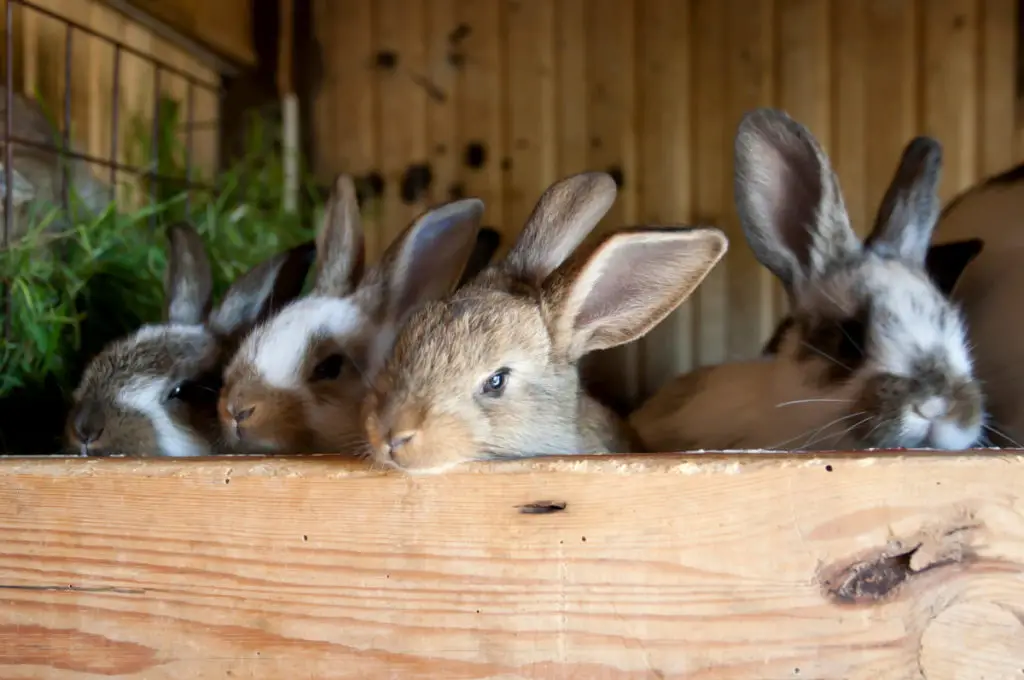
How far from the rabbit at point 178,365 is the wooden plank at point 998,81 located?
1353mm

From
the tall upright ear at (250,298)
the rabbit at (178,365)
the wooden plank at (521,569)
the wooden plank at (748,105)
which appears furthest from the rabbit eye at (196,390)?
the wooden plank at (748,105)

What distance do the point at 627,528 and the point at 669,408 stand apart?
0.65 m

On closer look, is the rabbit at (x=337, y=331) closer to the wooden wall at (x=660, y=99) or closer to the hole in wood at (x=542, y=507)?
the hole in wood at (x=542, y=507)

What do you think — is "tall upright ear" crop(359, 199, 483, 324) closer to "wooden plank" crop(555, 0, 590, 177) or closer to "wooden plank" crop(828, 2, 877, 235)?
"wooden plank" crop(555, 0, 590, 177)

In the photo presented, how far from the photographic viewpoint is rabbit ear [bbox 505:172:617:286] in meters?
1.12

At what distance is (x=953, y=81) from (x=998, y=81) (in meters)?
0.08

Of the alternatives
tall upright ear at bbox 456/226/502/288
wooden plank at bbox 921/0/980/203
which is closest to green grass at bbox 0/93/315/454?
tall upright ear at bbox 456/226/502/288

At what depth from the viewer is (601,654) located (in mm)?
795

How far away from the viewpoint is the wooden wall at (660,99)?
1.78 meters

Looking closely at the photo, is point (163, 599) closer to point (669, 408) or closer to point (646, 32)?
point (669, 408)

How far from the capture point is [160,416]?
1226mm

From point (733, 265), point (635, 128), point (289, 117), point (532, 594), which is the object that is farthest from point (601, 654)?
point (289, 117)

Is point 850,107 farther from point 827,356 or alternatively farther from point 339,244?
point 339,244

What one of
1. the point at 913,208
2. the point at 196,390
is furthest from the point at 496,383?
the point at 913,208
